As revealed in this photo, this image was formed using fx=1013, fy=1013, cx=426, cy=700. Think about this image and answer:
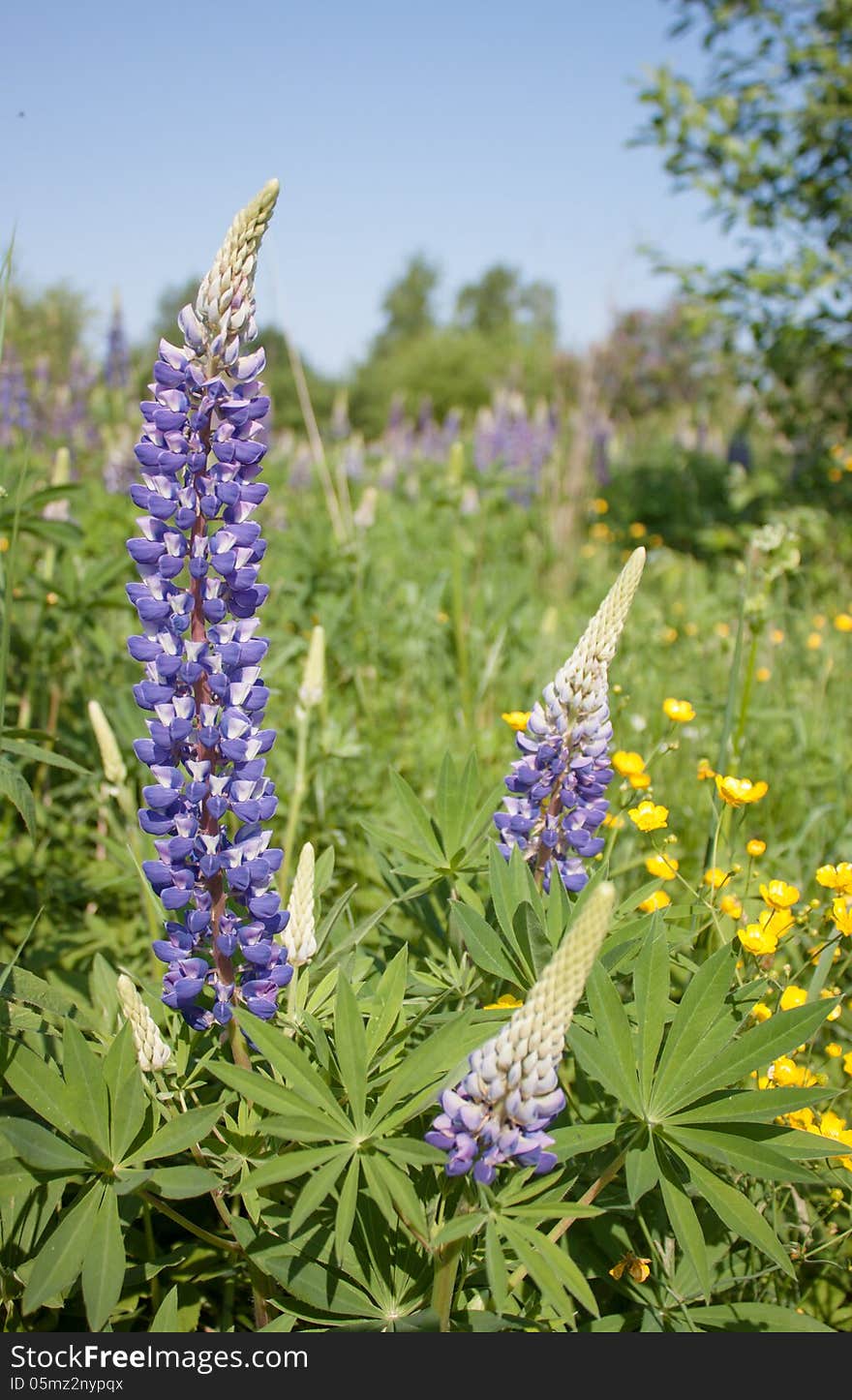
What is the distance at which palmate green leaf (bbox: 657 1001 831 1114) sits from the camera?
132cm

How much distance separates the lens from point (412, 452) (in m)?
10.4

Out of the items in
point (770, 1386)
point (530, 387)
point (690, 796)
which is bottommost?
point (770, 1386)

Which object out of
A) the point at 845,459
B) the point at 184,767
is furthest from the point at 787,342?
the point at 184,767

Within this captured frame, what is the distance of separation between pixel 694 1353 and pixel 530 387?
60.8 feet

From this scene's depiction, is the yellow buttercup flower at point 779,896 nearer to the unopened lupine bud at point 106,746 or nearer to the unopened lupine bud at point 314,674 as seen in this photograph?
the unopened lupine bud at point 314,674

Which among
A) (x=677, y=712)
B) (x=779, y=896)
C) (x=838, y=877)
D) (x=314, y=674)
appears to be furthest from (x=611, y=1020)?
(x=314, y=674)

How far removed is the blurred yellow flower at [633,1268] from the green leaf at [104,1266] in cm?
73

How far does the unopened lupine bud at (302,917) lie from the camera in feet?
4.82

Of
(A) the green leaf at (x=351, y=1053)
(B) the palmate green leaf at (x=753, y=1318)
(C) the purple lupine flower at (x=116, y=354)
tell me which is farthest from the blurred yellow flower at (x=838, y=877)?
(C) the purple lupine flower at (x=116, y=354)

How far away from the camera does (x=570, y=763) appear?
1614mm

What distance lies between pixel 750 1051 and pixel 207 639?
0.91 meters

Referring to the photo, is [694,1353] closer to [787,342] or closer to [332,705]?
[332,705]

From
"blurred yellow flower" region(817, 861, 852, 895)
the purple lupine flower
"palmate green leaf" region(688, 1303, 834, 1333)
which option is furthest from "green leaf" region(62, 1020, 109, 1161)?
the purple lupine flower

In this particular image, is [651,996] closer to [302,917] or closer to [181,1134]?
[302,917]
